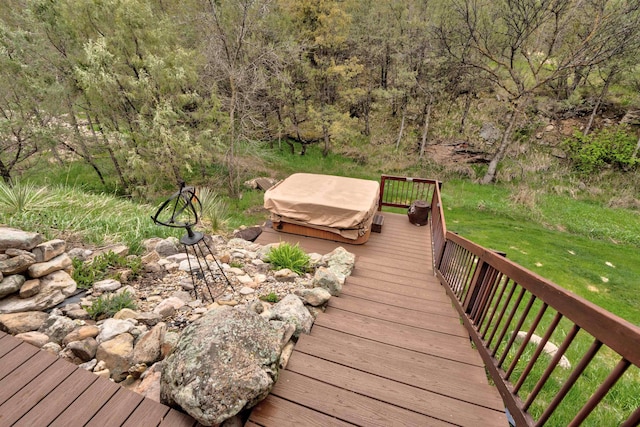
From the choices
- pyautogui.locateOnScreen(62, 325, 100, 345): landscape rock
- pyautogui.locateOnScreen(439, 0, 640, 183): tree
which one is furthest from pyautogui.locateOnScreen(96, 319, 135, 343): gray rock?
pyautogui.locateOnScreen(439, 0, 640, 183): tree

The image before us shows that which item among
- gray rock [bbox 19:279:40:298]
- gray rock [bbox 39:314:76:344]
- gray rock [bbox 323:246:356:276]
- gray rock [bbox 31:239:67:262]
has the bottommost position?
gray rock [bbox 323:246:356:276]

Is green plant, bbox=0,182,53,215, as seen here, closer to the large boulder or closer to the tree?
the large boulder

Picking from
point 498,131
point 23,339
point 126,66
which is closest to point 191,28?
point 126,66

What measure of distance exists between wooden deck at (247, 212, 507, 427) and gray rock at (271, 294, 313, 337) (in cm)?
10

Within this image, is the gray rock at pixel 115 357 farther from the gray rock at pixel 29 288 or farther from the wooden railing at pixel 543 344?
the wooden railing at pixel 543 344

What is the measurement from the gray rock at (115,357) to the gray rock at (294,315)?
39.9 inches

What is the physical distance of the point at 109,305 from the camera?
A: 2.23 meters

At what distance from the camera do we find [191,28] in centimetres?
908

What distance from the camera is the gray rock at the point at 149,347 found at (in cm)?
185

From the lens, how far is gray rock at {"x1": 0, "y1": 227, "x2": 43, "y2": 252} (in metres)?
2.25

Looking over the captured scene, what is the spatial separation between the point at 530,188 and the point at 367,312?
11.0 metres

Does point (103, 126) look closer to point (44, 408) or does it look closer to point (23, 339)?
point (23, 339)

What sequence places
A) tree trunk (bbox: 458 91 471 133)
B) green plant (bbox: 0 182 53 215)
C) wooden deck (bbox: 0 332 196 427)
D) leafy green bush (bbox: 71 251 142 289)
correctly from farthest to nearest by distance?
tree trunk (bbox: 458 91 471 133)
green plant (bbox: 0 182 53 215)
leafy green bush (bbox: 71 251 142 289)
wooden deck (bbox: 0 332 196 427)

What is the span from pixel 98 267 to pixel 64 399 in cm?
159
